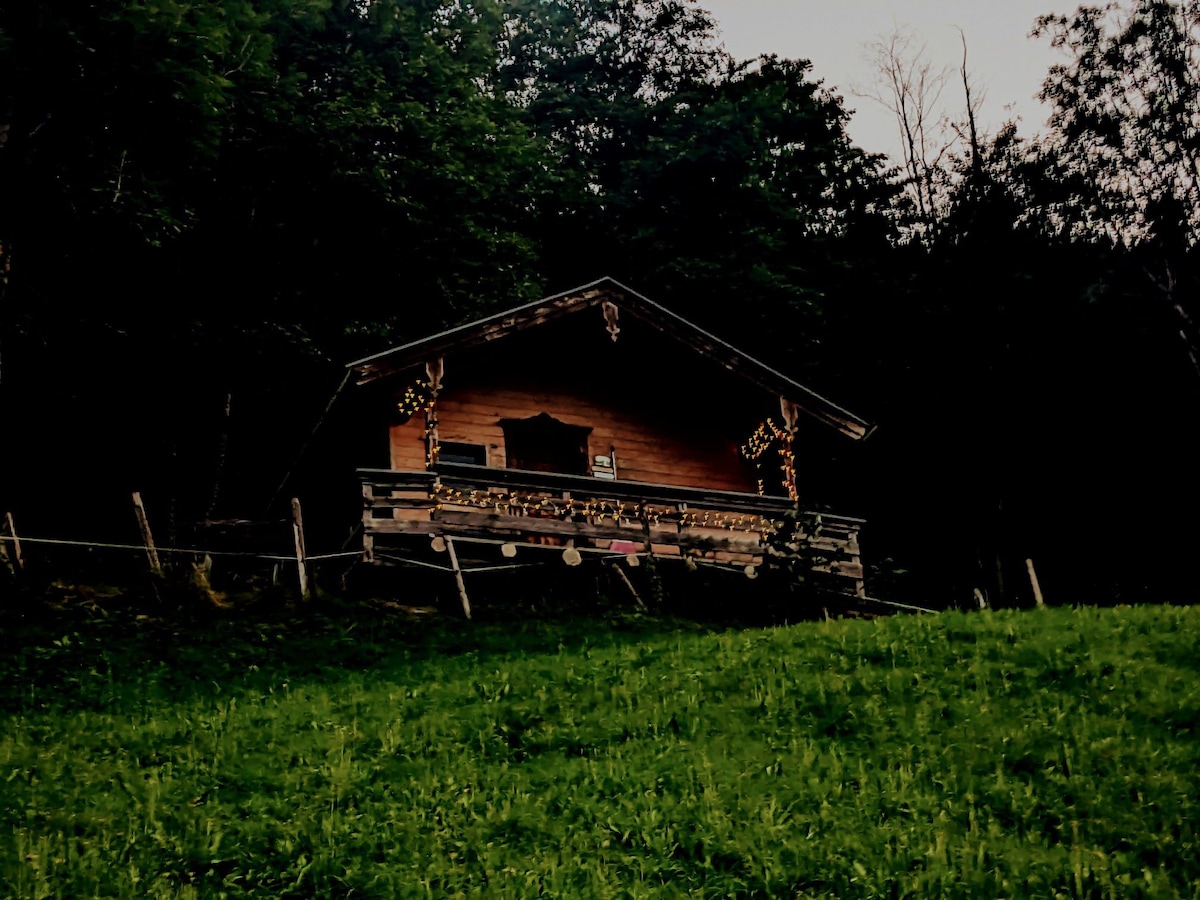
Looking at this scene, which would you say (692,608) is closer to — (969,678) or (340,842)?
(969,678)

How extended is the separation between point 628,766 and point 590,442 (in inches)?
537

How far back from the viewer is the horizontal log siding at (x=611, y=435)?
22.2m

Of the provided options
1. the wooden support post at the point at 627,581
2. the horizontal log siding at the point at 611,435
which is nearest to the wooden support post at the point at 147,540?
the horizontal log siding at the point at 611,435

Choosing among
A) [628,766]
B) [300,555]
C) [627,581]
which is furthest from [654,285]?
[628,766]

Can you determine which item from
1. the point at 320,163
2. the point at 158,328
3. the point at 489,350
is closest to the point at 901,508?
the point at 489,350

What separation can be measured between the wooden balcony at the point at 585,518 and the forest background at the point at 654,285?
13.1 ft

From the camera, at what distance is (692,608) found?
19.9 meters

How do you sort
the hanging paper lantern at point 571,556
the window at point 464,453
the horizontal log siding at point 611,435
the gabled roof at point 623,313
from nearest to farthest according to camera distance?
1. the hanging paper lantern at point 571,556
2. the gabled roof at point 623,313
3. the horizontal log siding at point 611,435
4. the window at point 464,453

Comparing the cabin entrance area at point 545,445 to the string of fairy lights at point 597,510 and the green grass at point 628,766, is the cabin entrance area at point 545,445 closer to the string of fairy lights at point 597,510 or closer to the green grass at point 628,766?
the string of fairy lights at point 597,510

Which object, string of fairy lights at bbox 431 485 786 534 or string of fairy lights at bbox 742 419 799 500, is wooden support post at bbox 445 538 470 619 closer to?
string of fairy lights at bbox 431 485 786 534

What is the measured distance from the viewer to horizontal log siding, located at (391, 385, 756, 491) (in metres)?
22.2

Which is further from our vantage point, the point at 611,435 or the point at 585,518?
the point at 611,435

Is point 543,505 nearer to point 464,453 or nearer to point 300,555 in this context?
point 464,453

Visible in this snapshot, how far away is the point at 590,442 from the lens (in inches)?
919
